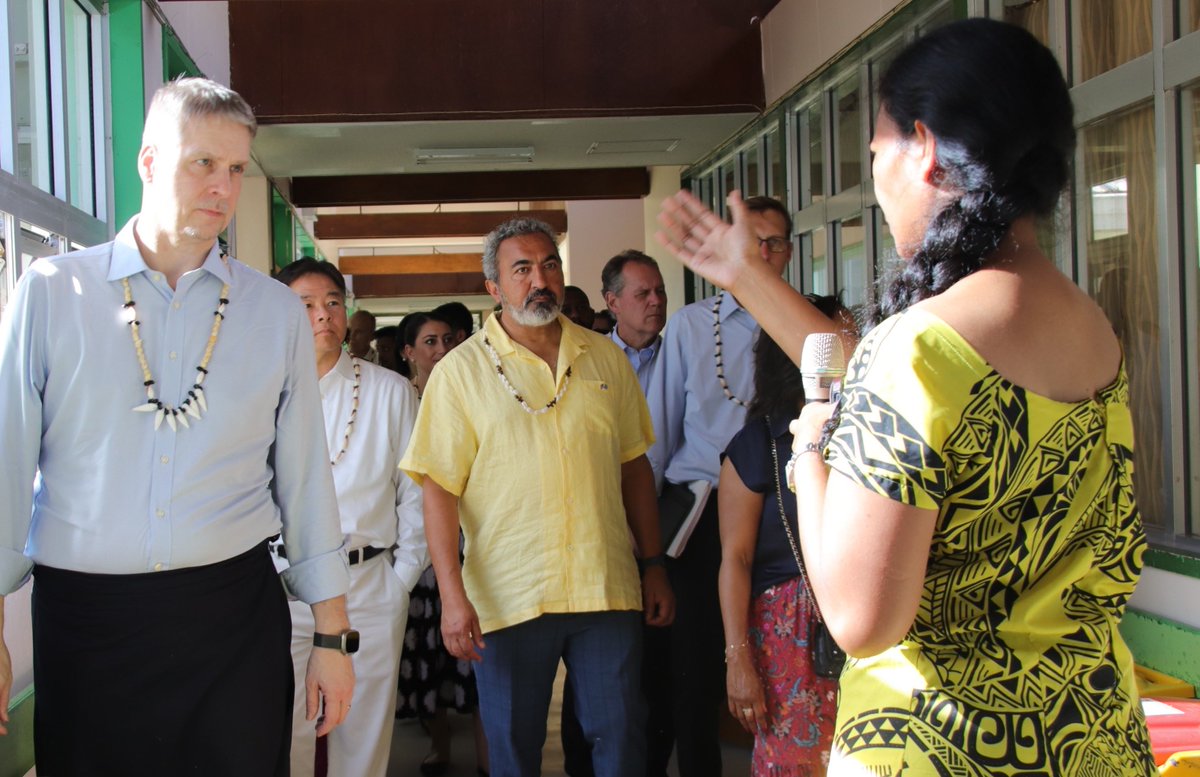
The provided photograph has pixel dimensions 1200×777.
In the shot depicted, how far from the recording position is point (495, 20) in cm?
605

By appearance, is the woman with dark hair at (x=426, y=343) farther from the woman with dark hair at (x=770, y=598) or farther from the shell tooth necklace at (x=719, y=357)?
the woman with dark hair at (x=770, y=598)

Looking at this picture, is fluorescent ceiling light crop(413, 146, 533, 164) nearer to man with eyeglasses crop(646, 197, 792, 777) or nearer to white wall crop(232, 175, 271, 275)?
white wall crop(232, 175, 271, 275)

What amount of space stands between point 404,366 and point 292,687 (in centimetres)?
457

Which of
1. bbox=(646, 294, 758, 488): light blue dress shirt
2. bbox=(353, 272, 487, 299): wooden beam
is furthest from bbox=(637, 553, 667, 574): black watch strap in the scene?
bbox=(353, 272, 487, 299): wooden beam

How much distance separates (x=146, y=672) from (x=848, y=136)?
440cm

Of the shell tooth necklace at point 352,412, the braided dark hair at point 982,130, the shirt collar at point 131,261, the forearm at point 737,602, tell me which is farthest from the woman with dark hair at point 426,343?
the braided dark hair at point 982,130

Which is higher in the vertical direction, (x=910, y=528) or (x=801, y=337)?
(x=801, y=337)

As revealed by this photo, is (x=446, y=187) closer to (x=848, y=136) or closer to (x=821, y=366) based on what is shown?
(x=848, y=136)

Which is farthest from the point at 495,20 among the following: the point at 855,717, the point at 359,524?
the point at 855,717

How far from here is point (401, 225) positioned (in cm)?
1338

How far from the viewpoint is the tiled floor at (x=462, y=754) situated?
4141 mm

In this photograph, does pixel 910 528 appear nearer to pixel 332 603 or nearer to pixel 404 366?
pixel 332 603

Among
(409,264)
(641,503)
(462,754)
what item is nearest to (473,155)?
(462,754)

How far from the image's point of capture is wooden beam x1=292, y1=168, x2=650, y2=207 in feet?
28.7
